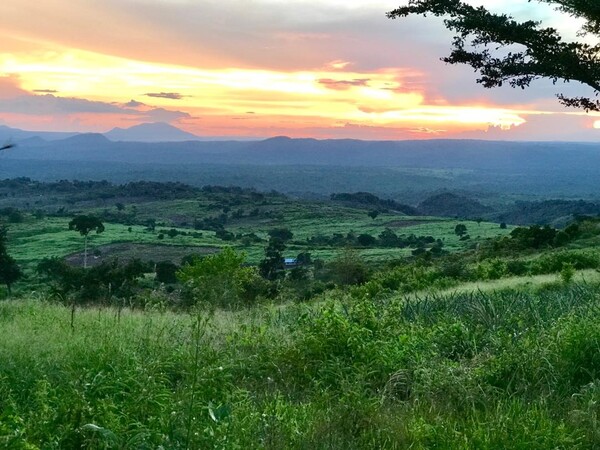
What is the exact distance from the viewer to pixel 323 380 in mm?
5602

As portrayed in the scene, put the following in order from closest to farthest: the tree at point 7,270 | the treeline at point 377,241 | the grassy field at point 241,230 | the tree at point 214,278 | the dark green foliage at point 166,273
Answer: the tree at point 214,278
the tree at point 7,270
the dark green foliage at point 166,273
the grassy field at point 241,230
the treeline at point 377,241

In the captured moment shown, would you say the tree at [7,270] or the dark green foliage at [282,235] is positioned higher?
the tree at [7,270]

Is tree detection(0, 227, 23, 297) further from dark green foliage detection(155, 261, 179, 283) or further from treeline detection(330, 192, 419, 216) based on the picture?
treeline detection(330, 192, 419, 216)

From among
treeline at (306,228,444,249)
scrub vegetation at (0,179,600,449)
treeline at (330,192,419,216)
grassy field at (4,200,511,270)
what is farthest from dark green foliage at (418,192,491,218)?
scrub vegetation at (0,179,600,449)

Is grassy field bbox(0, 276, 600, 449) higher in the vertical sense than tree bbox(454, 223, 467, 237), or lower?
higher

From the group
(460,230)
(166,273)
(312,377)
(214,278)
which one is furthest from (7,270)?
(460,230)

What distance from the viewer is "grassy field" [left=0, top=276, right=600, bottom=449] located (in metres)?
3.98

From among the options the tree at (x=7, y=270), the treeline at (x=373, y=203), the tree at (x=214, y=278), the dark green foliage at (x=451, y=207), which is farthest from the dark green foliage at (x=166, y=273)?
the dark green foliage at (x=451, y=207)

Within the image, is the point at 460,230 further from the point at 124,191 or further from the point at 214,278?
the point at 124,191

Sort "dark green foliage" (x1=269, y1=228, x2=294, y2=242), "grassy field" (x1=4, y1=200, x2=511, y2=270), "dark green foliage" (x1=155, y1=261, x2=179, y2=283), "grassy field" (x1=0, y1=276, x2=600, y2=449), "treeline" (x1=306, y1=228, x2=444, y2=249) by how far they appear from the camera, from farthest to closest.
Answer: "dark green foliage" (x1=269, y1=228, x2=294, y2=242)
"treeline" (x1=306, y1=228, x2=444, y2=249)
"grassy field" (x1=4, y1=200, x2=511, y2=270)
"dark green foliage" (x1=155, y1=261, x2=179, y2=283)
"grassy field" (x1=0, y1=276, x2=600, y2=449)

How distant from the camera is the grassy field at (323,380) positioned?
3.98 m

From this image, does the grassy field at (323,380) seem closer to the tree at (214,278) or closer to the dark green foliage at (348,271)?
the tree at (214,278)

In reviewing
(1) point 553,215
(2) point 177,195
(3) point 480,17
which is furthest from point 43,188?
(3) point 480,17

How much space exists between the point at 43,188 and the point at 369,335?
180 meters
